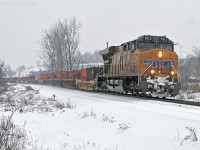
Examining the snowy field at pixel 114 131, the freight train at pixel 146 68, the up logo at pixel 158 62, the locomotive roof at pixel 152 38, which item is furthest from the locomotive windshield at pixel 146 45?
the snowy field at pixel 114 131

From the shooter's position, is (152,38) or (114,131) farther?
(152,38)

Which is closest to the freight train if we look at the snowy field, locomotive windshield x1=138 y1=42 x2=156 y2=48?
locomotive windshield x1=138 y1=42 x2=156 y2=48

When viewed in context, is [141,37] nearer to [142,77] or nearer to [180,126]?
[142,77]

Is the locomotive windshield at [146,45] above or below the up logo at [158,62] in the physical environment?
above

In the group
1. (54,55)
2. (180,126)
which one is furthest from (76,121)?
(54,55)

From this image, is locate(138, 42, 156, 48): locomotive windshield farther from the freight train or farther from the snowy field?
the snowy field

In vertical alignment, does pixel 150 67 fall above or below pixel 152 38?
below

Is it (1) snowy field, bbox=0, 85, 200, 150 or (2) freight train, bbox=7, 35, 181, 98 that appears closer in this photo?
(1) snowy field, bbox=0, 85, 200, 150

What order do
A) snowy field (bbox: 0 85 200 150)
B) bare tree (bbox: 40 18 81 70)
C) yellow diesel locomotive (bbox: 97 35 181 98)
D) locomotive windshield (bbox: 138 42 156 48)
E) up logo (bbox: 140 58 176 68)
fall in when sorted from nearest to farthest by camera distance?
snowy field (bbox: 0 85 200 150) → yellow diesel locomotive (bbox: 97 35 181 98) → up logo (bbox: 140 58 176 68) → locomotive windshield (bbox: 138 42 156 48) → bare tree (bbox: 40 18 81 70)

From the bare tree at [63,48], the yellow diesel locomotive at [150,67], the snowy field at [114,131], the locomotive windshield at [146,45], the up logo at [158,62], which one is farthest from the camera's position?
the bare tree at [63,48]

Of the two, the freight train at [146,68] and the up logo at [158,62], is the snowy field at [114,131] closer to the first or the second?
the freight train at [146,68]

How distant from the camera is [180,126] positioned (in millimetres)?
7918

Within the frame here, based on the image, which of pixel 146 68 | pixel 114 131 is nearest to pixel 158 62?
pixel 146 68

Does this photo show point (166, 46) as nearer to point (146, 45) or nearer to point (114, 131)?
point (146, 45)
